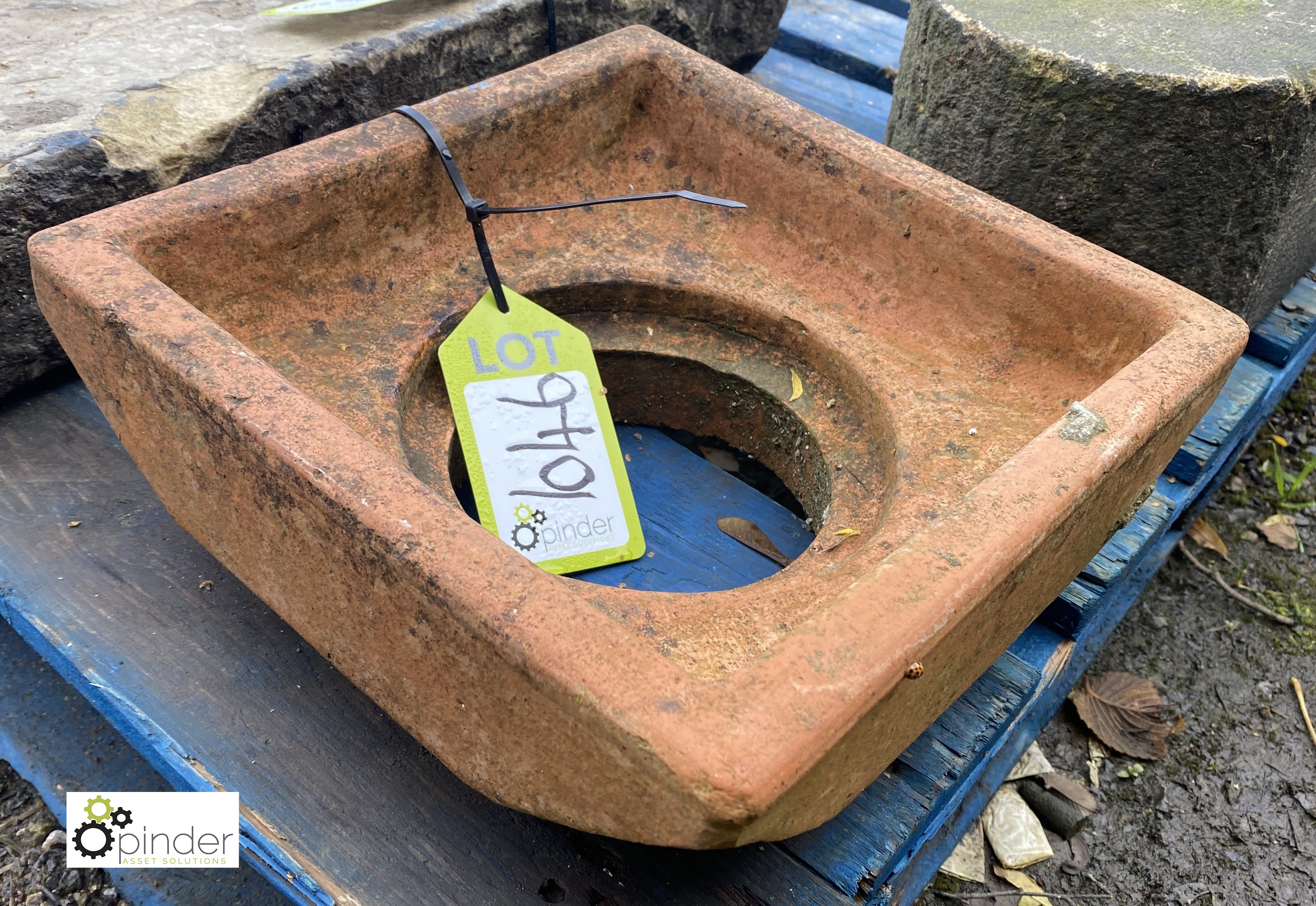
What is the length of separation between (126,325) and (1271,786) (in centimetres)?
177

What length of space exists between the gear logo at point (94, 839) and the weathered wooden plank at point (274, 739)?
0.21 metres

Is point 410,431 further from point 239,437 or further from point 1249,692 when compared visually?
point 1249,692

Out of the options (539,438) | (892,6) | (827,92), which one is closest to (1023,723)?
(539,438)

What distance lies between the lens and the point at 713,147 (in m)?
1.52

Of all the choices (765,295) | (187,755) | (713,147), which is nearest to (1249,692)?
(765,295)

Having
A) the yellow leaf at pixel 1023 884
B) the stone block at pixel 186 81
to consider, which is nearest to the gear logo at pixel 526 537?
the stone block at pixel 186 81

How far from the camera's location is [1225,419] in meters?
1.67

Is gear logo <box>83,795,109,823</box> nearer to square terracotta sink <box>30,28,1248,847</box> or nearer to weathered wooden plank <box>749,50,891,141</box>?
square terracotta sink <box>30,28,1248,847</box>

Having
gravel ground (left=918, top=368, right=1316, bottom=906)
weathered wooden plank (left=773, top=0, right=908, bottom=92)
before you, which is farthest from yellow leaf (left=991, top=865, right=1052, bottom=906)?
weathered wooden plank (left=773, top=0, right=908, bottom=92)

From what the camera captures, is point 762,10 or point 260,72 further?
point 762,10

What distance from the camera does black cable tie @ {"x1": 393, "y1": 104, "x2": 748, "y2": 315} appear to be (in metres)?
1.31

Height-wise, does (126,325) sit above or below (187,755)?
above

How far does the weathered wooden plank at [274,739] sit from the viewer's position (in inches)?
39.8

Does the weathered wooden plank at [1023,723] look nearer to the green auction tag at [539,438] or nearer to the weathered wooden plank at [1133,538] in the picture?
the weathered wooden plank at [1133,538]
